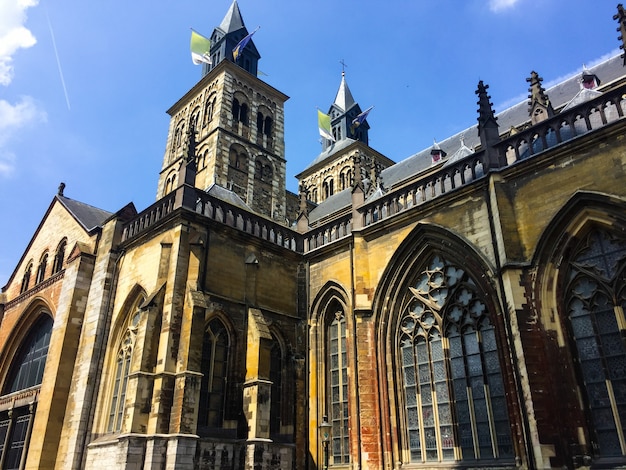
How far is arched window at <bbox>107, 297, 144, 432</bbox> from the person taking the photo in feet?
41.4

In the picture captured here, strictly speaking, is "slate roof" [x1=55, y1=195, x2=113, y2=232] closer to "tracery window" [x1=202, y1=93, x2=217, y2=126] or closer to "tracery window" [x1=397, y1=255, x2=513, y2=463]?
"tracery window" [x1=397, y1=255, x2=513, y2=463]

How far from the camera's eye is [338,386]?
13.1m

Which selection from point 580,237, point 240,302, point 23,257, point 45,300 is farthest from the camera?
point 23,257

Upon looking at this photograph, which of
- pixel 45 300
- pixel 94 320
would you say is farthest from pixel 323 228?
pixel 45 300

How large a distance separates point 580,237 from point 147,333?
9.15 m

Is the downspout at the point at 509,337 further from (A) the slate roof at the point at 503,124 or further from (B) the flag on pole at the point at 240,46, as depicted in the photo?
(B) the flag on pole at the point at 240,46

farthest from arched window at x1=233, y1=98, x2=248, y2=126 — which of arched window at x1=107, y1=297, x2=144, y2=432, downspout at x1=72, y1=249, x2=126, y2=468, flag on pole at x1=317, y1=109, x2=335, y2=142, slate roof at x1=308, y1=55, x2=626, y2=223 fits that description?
arched window at x1=107, y1=297, x2=144, y2=432

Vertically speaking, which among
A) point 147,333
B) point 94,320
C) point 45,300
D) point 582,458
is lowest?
point 582,458

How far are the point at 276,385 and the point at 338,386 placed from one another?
5.20ft

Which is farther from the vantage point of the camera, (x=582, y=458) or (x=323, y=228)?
(x=323, y=228)

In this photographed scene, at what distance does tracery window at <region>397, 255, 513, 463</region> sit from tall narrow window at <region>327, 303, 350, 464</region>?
5.74ft

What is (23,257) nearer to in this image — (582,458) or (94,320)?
(94,320)

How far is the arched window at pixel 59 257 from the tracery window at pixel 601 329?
51.5 ft

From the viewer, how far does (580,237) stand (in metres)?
9.80
